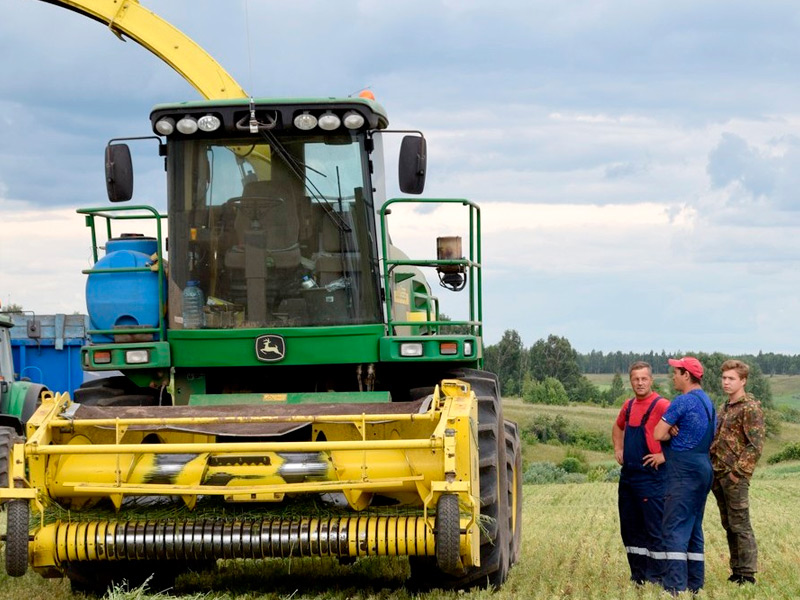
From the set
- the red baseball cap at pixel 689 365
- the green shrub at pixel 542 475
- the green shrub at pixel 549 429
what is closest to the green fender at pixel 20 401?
the red baseball cap at pixel 689 365

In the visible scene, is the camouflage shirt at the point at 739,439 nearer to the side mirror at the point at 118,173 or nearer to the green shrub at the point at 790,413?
the side mirror at the point at 118,173

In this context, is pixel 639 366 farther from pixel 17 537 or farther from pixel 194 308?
pixel 17 537

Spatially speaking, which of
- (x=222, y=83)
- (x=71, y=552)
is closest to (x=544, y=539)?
(x=222, y=83)

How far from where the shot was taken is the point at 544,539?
41.1 feet

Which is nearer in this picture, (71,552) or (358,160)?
(71,552)

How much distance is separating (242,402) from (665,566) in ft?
10.1

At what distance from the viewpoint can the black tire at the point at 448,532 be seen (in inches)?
259

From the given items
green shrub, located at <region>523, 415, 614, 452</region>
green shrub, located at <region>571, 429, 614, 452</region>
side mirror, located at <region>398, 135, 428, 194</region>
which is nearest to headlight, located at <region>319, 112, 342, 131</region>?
side mirror, located at <region>398, 135, 428, 194</region>

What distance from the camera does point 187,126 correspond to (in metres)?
8.31

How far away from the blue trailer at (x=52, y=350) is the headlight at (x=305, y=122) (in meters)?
14.6

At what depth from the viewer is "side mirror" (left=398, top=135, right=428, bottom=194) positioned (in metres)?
7.85

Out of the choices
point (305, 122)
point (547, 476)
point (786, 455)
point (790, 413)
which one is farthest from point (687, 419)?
point (790, 413)

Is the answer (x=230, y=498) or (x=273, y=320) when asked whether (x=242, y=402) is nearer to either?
(x=273, y=320)

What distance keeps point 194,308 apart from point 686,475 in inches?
140
